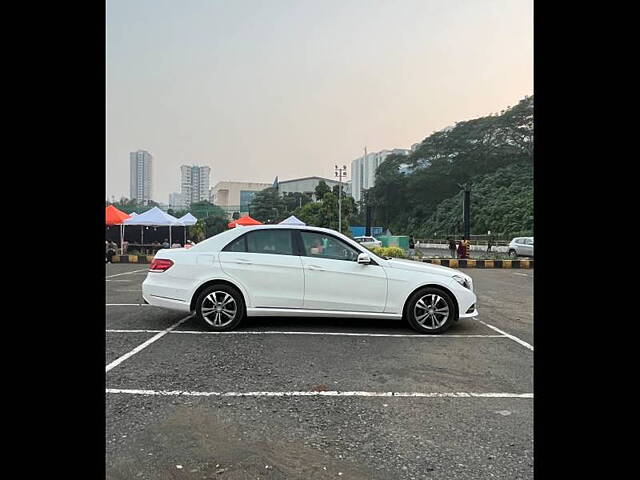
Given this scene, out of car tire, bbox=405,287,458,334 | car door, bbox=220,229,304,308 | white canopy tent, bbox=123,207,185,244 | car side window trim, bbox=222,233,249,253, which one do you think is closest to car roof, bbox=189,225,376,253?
car side window trim, bbox=222,233,249,253

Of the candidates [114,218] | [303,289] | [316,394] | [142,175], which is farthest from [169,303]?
[142,175]

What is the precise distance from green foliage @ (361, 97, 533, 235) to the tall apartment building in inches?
1554

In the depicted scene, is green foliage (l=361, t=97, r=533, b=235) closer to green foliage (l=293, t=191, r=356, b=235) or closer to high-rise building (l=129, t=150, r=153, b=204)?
green foliage (l=293, t=191, r=356, b=235)

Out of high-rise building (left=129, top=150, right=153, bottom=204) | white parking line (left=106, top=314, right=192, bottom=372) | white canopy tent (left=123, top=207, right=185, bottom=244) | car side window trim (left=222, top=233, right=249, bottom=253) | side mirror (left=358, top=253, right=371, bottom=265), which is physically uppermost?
high-rise building (left=129, top=150, right=153, bottom=204)

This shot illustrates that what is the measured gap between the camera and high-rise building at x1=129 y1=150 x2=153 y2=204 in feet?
167

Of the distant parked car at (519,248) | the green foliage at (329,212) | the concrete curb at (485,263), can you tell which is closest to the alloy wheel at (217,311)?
the concrete curb at (485,263)

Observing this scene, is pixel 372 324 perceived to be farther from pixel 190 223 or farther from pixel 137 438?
pixel 190 223

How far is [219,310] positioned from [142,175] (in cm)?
5190

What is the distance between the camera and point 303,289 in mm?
5617
